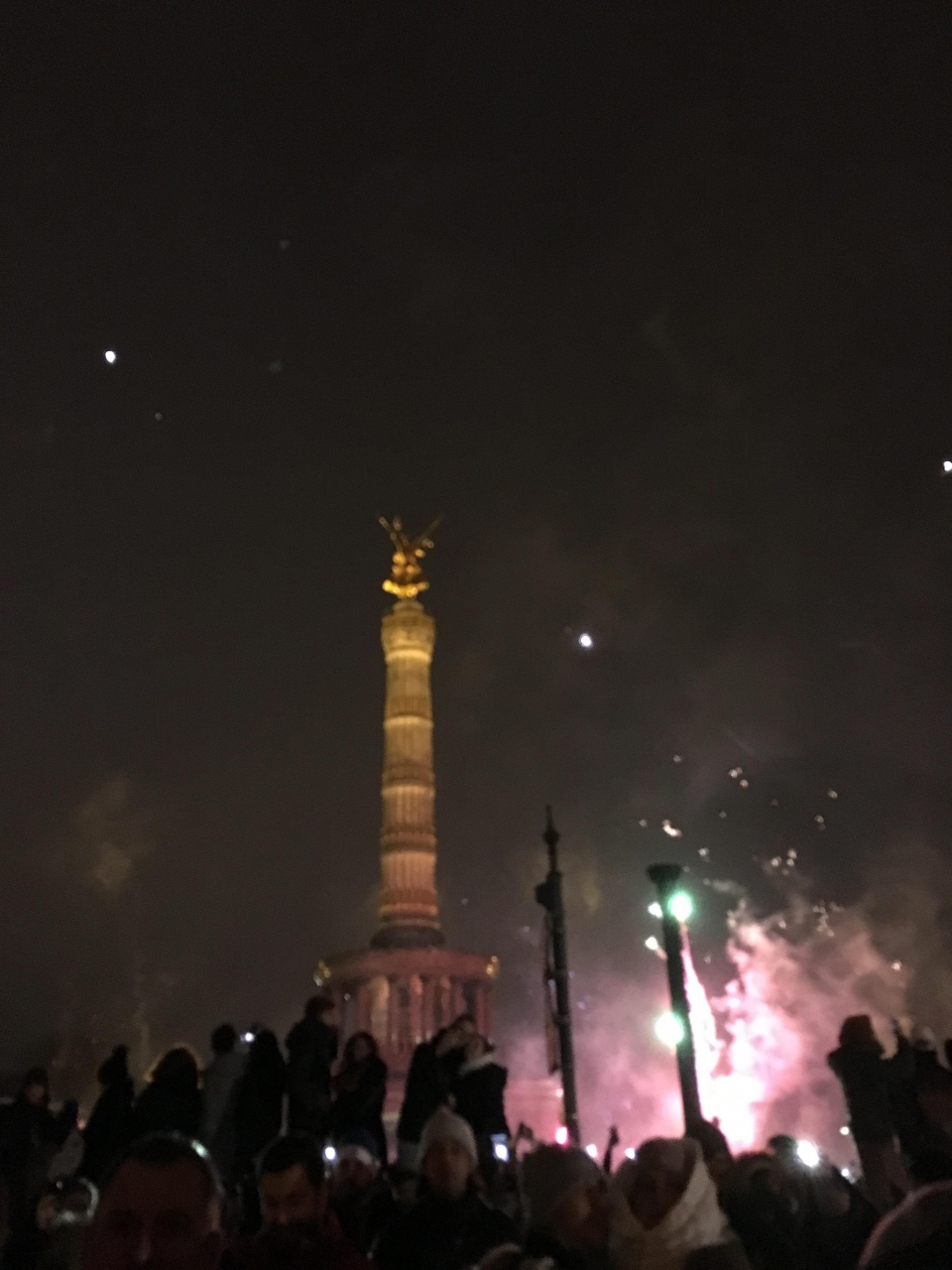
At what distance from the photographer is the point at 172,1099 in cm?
710

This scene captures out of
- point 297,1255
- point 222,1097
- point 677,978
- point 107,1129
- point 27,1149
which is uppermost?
point 677,978

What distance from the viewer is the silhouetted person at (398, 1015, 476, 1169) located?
294 inches

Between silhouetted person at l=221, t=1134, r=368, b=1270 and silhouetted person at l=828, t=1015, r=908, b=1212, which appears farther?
silhouetted person at l=828, t=1015, r=908, b=1212

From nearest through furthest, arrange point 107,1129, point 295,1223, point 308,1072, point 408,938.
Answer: point 295,1223 → point 107,1129 → point 308,1072 → point 408,938

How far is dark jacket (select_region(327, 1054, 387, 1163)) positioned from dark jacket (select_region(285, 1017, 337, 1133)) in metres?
0.28

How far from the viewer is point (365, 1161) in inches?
224

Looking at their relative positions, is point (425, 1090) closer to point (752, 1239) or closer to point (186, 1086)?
point (186, 1086)

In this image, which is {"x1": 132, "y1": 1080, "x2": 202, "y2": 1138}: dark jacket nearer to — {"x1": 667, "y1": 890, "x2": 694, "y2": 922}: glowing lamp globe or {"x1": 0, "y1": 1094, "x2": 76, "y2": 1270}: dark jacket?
{"x1": 0, "y1": 1094, "x2": 76, "y2": 1270}: dark jacket

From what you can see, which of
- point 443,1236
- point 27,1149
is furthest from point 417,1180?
point 27,1149

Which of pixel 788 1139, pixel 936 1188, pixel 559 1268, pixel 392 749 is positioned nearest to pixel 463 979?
pixel 392 749

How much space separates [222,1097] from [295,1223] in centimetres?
412

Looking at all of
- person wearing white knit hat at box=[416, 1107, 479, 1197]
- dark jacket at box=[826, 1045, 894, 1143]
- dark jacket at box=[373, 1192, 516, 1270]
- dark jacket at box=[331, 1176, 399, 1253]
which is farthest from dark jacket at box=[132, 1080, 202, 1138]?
dark jacket at box=[826, 1045, 894, 1143]

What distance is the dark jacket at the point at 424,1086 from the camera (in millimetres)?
7465

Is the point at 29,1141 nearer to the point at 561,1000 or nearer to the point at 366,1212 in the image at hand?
the point at 366,1212
